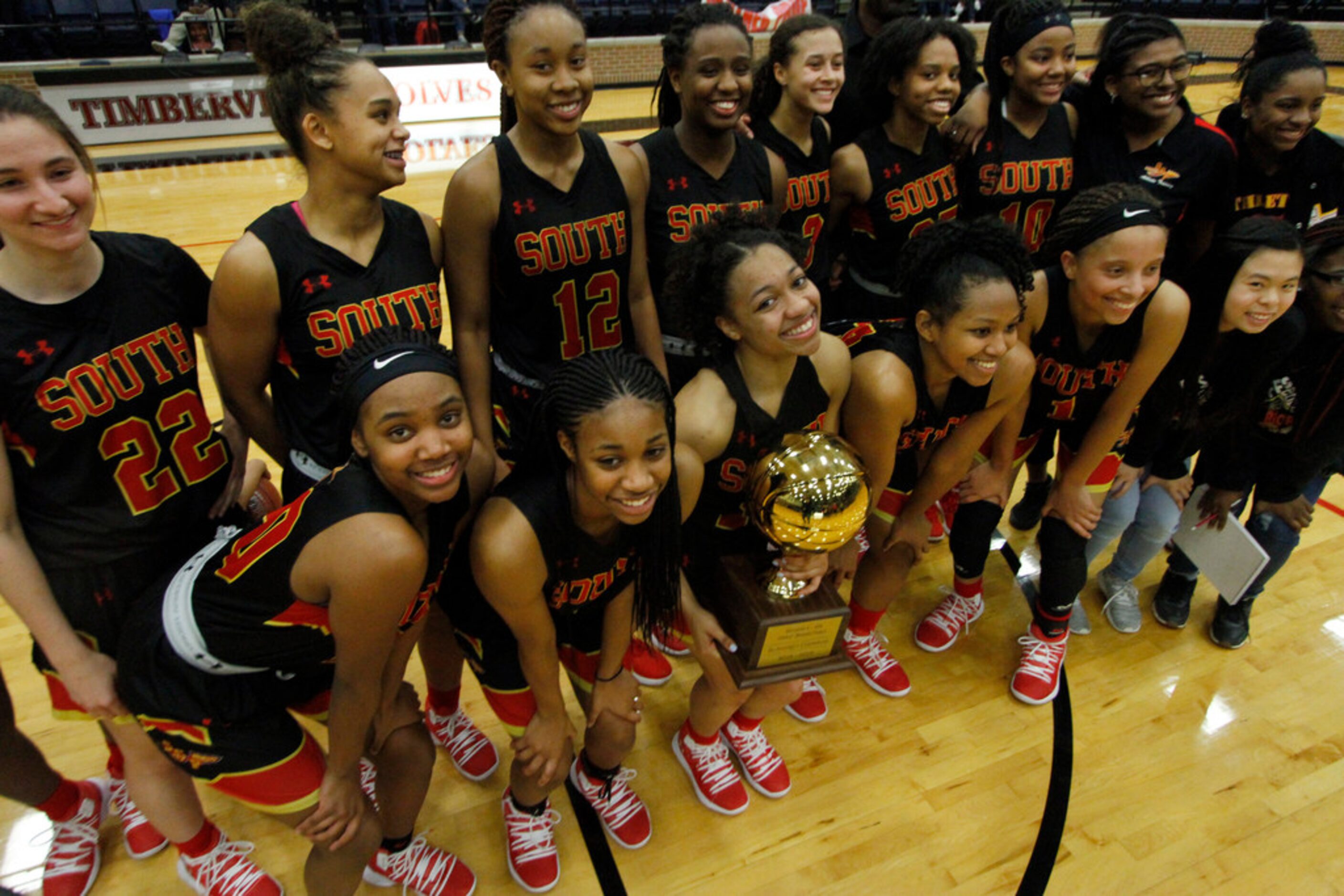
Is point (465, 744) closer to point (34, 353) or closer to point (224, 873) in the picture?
point (224, 873)

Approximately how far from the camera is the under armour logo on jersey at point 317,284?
1.63 meters

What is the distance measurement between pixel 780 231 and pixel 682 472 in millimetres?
627

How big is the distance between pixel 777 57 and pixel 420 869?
2435 mm

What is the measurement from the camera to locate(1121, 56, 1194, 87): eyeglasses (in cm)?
234

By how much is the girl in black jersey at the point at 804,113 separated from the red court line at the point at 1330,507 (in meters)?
2.43

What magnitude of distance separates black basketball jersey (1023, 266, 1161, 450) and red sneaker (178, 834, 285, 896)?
2358 mm

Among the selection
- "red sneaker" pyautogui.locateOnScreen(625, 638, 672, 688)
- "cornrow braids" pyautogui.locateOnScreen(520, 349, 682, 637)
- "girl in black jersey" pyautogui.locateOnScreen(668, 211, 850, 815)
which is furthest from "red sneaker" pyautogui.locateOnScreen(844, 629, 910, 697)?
"cornrow braids" pyautogui.locateOnScreen(520, 349, 682, 637)

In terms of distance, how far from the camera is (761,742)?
6.83 ft

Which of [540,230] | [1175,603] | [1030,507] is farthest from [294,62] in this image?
[1175,603]

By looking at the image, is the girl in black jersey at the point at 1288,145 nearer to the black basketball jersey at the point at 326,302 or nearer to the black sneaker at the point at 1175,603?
the black sneaker at the point at 1175,603

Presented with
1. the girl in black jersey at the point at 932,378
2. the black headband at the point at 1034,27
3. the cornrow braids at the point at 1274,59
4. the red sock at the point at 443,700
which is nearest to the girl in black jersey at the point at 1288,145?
the cornrow braids at the point at 1274,59

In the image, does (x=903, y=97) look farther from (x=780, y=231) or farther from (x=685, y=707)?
(x=685, y=707)

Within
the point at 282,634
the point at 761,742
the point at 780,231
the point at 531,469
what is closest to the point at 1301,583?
the point at 761,742

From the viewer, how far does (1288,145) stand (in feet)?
7.95
